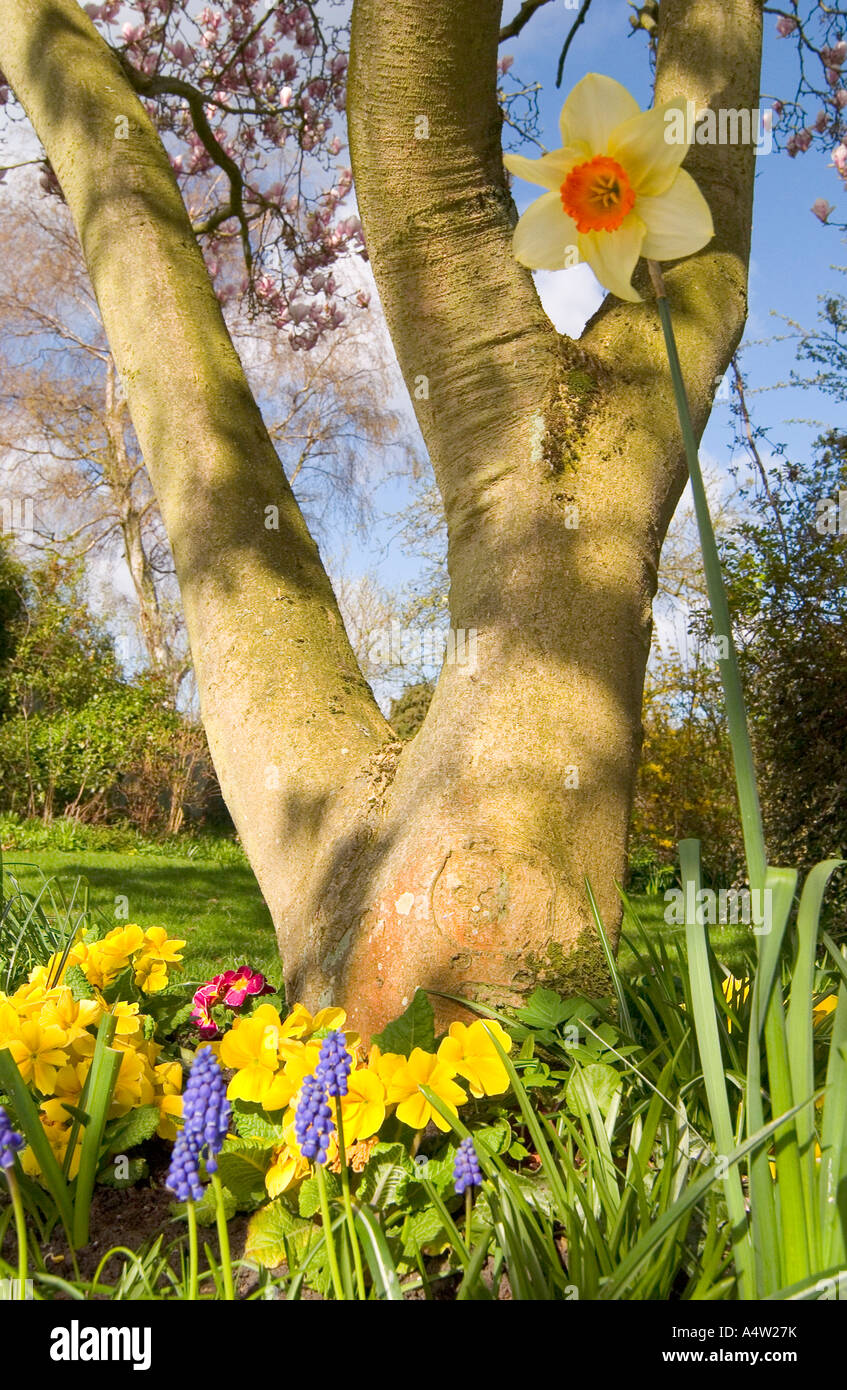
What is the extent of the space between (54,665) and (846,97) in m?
9.50

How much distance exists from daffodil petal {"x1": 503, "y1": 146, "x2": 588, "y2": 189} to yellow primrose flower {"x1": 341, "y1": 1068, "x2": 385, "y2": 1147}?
125cm

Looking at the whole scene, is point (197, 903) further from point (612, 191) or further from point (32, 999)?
point (612, 191)

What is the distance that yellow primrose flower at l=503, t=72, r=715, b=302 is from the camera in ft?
3.81

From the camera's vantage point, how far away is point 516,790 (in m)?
1.92

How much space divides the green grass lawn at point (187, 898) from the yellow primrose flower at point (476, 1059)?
2.35m

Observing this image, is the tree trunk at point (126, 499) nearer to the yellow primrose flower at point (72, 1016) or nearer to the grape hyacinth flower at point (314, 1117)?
the yellow primrose flower at point (72, 1016)

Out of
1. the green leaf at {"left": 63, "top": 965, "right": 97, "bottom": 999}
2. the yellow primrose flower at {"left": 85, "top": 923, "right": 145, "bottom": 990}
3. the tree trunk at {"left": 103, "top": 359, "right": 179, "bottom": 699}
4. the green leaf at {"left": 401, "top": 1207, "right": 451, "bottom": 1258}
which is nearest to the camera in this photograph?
the green leaf at {"left": 401, "top": 1207, "right": 451, "bottom": 1258}

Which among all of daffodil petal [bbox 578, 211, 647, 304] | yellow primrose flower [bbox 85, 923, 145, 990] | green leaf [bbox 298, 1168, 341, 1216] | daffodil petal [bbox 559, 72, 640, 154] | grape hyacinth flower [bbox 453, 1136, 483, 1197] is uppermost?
daffodil petal [bbox 559, 72, 640, 154]

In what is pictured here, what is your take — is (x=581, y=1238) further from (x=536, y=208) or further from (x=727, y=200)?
(x=727, y=200)

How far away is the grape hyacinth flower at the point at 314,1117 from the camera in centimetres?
106

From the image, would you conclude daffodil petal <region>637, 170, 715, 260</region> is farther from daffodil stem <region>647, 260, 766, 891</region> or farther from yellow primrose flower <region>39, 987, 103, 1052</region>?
yellow primrose flower <region>39, 987, 103, 1052</region>

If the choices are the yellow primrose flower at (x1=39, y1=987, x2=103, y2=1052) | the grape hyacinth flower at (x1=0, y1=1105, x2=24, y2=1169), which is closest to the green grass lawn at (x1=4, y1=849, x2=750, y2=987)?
the yellow primrose flower at (x1=39, y1=987, x2=103, y2=1052)

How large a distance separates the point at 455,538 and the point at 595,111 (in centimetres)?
117
